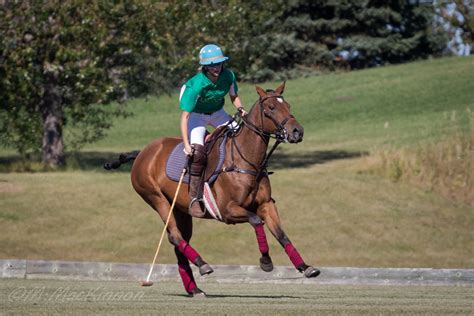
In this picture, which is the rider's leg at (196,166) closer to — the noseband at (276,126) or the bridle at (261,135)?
the bridle at (261,135)

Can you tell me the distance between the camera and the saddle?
14188mm

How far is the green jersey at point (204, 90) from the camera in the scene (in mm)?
14289

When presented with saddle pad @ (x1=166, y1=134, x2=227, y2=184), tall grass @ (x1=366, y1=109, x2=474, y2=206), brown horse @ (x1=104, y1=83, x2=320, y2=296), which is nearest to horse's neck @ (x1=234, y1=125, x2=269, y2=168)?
brown horse @ (x1=104, y1=83, x2=320, y2=296)

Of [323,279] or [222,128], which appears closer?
[222,128]

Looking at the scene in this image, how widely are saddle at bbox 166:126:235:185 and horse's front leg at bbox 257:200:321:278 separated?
0.80 m

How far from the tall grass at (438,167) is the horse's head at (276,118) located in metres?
18.4

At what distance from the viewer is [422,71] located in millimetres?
62469

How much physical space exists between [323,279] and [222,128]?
5.47 meters

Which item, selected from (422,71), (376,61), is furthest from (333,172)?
(376,61)

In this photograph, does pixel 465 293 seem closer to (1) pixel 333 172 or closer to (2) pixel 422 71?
(1) pixel 333 172

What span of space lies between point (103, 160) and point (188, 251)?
27100 mm

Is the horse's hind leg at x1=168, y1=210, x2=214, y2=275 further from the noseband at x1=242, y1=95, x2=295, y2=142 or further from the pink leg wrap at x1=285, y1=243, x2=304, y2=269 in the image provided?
the noseband at x1=242, y1=95, x2=295, y2=142

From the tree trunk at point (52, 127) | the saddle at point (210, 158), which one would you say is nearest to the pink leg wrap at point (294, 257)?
the saddle at point (210, 158)

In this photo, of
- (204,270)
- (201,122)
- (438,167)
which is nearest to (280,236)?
(204,270)
